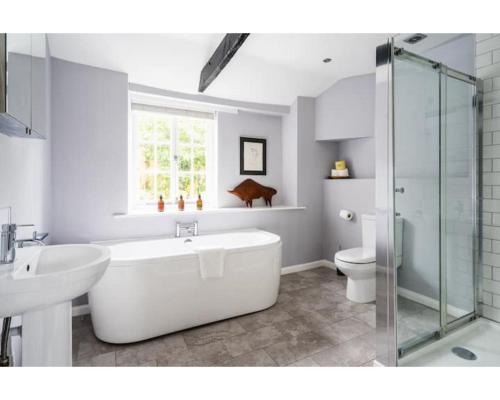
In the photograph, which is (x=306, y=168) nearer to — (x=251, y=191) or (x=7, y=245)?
(x=251, y=191)

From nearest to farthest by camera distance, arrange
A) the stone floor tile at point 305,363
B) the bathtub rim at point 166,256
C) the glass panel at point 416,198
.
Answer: the glass panel at point 416,198, the stone floor tile at point 305,363, the bathtub rim at point 166,256

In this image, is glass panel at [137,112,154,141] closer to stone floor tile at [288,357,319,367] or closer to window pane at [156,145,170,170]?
window pane at [156,145,170,170]

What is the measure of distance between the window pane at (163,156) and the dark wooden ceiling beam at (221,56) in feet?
2.79

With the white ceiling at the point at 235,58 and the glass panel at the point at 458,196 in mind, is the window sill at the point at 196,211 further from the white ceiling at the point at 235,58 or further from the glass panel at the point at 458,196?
the glass panel at the point at 458,196

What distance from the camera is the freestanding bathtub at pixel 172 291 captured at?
6.03 feet

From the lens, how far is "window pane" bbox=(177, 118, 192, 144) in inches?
126

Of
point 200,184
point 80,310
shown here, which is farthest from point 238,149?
point 80,310

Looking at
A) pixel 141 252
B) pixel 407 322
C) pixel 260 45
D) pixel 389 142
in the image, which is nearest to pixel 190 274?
pixel 141 252

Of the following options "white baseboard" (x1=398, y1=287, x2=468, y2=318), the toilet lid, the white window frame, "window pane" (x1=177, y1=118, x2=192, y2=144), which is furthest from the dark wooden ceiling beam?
the toilet lid

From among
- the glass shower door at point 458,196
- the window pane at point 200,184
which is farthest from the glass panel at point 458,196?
the window pane at point 200,184

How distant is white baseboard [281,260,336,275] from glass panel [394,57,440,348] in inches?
72.8

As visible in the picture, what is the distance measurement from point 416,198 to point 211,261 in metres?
1.52

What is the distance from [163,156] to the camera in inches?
123
